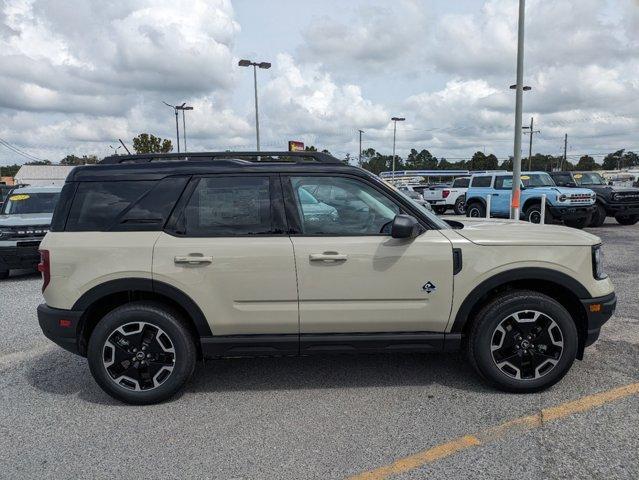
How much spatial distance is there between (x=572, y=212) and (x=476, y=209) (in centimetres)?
450

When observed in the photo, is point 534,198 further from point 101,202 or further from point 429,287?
point 101,202

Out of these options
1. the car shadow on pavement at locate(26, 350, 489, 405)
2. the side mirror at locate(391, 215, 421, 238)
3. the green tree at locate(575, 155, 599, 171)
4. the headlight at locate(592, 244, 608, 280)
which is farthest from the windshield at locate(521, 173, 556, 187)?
the green tree at locate(575, 155, 599, 171)

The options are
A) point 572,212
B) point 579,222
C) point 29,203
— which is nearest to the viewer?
point 29,203

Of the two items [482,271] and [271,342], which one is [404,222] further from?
[271,342]

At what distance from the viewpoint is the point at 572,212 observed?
14.9 metres

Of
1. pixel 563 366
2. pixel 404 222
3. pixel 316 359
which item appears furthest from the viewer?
pixel 316 359

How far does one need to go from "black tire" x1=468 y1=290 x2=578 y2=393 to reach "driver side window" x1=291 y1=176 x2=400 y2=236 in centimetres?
100

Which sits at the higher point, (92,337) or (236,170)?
(236,170)

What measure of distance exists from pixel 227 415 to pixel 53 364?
2085 mm

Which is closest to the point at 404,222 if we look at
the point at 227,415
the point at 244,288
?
the point at 244,288

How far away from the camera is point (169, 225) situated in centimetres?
369

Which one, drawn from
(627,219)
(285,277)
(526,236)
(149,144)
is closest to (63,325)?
(285,277)

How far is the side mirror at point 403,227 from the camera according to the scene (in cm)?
348

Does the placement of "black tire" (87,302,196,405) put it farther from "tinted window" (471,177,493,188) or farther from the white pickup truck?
the white pickup truck
